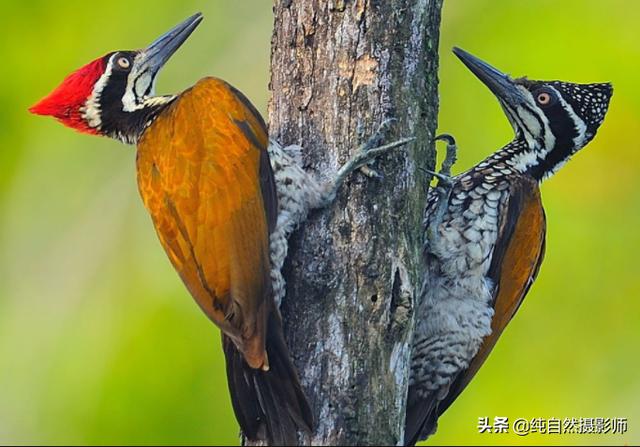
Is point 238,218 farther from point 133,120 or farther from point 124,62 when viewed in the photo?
point 124,62

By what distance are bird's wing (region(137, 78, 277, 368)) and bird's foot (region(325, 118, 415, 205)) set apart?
0.24 m

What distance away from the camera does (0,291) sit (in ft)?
24.5

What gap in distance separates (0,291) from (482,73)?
3.90 metres

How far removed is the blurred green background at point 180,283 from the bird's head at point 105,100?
7.47 feet

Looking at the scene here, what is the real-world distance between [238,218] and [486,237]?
1301mm

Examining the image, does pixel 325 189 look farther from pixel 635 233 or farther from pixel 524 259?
pixel 635 233

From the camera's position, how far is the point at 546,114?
5047mm

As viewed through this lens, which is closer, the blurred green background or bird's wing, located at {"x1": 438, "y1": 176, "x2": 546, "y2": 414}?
bird's wing, located at {"x1": 438, "y1": 176, "x2": 546, "y2": 414}

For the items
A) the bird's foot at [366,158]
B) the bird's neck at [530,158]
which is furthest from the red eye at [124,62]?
the bird's neck at [530,158]

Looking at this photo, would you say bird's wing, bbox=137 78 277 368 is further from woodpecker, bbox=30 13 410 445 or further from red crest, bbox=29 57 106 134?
red crest, bbox=29 57 106 134

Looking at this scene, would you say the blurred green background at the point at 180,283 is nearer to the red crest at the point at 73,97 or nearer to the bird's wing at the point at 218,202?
the red crest at the point at 73,97

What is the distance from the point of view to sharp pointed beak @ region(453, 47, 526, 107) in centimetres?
504

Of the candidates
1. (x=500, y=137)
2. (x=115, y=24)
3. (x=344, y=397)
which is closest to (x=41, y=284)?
(x=115, y=24)

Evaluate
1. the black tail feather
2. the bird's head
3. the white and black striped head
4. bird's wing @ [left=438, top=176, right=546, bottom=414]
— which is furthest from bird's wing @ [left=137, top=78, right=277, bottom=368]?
the white and black striped head
